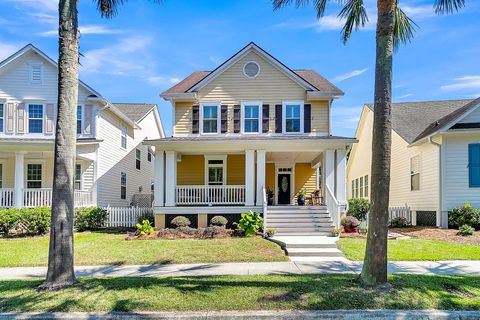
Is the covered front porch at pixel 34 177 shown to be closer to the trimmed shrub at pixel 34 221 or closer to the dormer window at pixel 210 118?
the trimmed shrub at pixel 34 221

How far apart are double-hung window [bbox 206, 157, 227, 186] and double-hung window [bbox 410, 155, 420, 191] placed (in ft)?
31.7

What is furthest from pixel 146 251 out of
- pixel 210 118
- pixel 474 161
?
pixel 474 161

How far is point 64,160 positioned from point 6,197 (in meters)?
13.5

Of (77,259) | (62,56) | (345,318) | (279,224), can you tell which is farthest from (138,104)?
(345,318)

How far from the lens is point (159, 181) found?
53.1 feet

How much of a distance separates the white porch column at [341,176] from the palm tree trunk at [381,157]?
934 cm

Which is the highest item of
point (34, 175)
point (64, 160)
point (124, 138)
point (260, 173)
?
point (124, 138)

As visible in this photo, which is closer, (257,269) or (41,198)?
(257,269)

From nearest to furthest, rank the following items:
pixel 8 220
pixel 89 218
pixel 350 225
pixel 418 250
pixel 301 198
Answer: pixel 418 250 < pixel 350 225 < pixel 8 220 < pixel 89 218 < pixel 301 198

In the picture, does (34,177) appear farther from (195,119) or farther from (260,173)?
(260,173)

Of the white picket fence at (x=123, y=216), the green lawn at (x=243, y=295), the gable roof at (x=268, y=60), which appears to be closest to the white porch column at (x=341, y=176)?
the gable roof at (x=268, y=60)

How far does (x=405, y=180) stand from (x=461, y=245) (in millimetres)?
8391

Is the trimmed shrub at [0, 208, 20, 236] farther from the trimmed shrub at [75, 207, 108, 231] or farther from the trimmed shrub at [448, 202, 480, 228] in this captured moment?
the trimmed shrub at [448, 202, 480, 228]

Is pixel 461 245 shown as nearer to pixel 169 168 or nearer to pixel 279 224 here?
pixel 279 224
